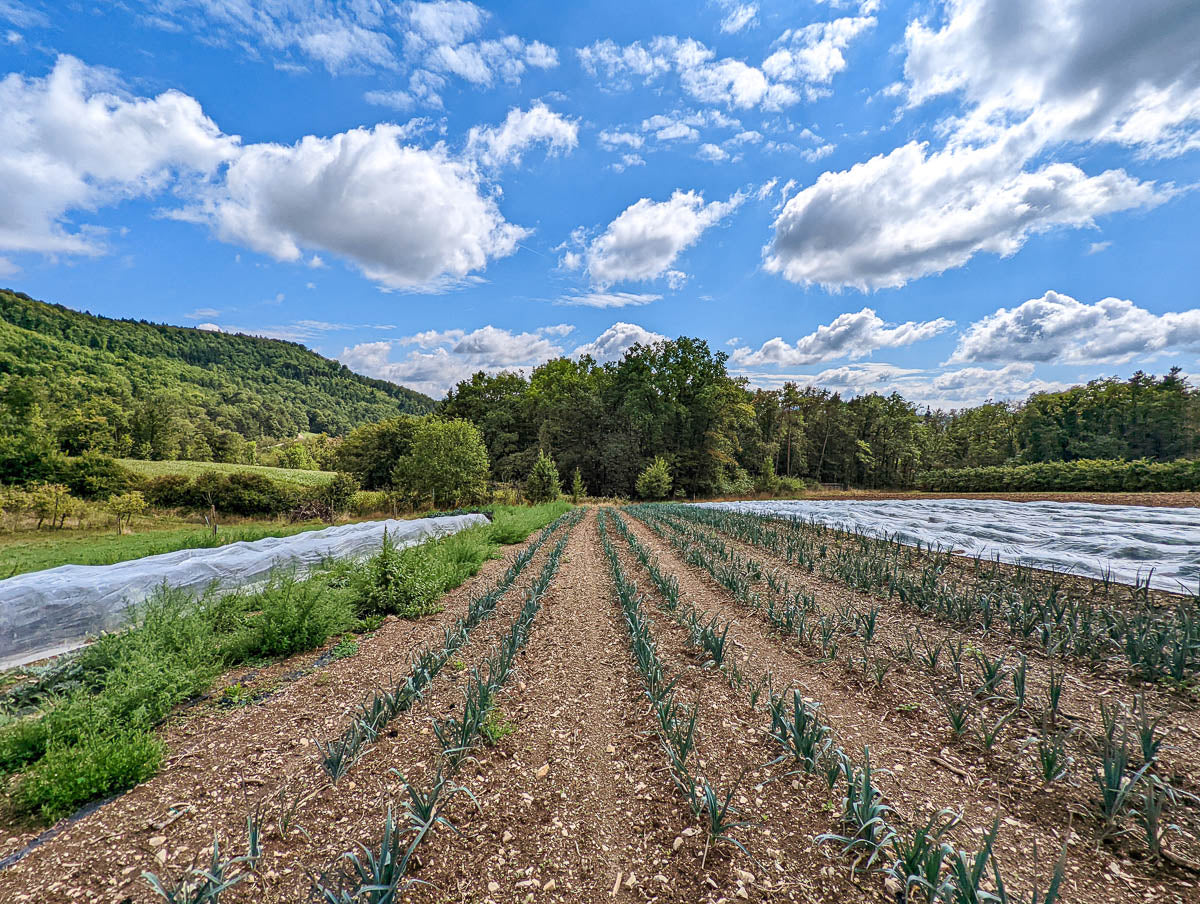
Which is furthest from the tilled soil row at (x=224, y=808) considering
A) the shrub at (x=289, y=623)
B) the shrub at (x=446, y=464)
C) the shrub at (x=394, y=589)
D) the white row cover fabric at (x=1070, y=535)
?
the shrub at (x=446, y=464)

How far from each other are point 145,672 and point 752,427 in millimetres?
40024

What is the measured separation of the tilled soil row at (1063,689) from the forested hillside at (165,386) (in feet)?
118

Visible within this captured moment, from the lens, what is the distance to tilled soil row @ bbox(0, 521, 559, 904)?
6.35 feet

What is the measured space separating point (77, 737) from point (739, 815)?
175 inches

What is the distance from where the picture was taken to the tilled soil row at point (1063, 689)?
267 centimetres

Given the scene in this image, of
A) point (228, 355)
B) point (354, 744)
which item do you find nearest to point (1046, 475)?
point (354, 744)

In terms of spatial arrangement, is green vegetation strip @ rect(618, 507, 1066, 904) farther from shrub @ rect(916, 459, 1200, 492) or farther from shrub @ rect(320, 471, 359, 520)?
shrub @ rect(916, 459, 1200, 492)

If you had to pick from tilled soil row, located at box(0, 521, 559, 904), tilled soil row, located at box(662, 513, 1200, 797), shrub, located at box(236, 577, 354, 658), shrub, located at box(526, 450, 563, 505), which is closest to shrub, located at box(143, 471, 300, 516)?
shrub, located at box(526, 450, 563, 505)

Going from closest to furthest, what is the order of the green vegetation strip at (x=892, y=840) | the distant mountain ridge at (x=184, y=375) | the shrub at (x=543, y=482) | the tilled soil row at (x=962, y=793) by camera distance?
the green vegetation strip at (x=892, y=840) < the tilled soil row at (x=962, y=793) < the shrub at (x=543, y=482) < the distant mountain ridge at (x=184, y=375)

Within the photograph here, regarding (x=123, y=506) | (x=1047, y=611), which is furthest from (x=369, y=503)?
(x=1047, y=611)

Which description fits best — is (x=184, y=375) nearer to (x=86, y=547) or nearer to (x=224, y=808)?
(x=86, y=547)

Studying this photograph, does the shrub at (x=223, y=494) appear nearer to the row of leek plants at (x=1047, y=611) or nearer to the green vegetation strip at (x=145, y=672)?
the green vegetation strip at (x=145, y=672)

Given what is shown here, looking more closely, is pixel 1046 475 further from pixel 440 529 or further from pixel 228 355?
pixel 228 355

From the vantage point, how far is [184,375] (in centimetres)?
7494
